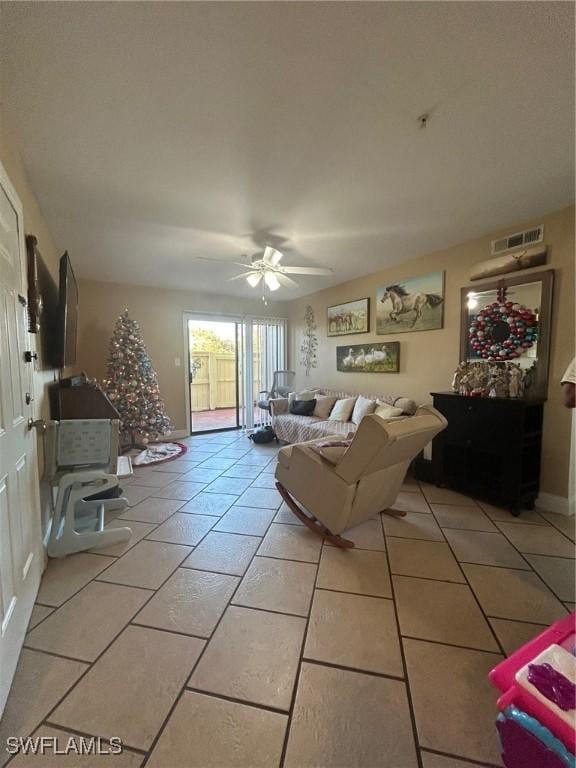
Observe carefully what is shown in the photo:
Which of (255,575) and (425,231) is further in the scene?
(425,231)

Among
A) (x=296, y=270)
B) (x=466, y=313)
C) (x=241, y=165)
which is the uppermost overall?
(x=241, y=165)

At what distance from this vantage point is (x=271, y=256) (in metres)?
2.78

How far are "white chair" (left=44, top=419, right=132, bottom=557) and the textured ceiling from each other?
5.62 ft

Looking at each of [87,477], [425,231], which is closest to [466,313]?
[425,231]

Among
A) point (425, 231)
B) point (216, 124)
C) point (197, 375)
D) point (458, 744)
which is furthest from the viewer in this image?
point (197, 375)

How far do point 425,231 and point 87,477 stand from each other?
3.48 meters

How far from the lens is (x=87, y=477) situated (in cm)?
200

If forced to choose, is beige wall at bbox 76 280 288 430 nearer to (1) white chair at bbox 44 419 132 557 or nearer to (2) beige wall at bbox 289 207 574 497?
(2) beige wall at bbox 289 207 574 497

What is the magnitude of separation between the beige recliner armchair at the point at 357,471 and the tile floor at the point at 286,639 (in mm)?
191

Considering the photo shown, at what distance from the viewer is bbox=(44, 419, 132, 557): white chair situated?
193cm

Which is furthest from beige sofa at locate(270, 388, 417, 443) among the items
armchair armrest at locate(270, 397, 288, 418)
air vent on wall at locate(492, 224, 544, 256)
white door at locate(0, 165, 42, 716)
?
white door at locate(0, 165, 42, 716)

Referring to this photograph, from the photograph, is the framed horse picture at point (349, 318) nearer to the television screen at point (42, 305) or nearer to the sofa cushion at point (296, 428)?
the sofa cushion at point (296, 428)

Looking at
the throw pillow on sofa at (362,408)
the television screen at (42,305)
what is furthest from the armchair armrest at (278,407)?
the television screen at (42,305)

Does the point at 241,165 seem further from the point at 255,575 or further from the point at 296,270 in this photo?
the point at 255,575
